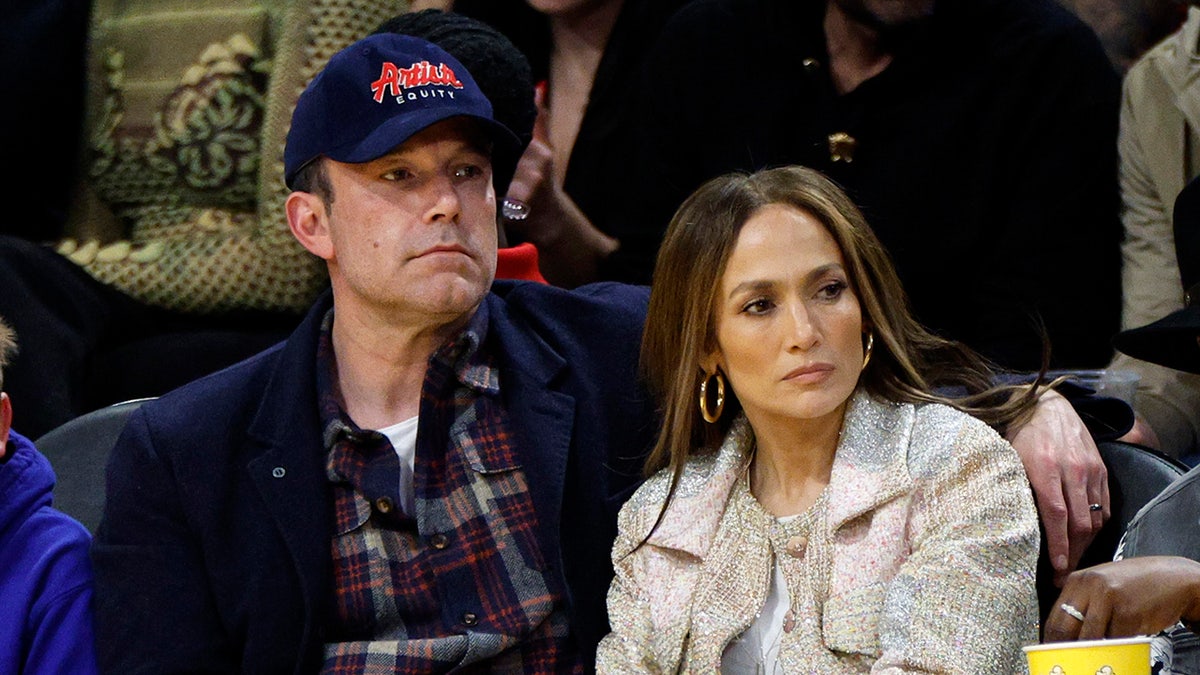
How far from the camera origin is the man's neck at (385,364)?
276 cm

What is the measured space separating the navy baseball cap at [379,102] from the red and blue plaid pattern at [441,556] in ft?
1.18

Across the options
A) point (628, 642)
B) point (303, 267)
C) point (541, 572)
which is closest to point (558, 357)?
point (541, 572)

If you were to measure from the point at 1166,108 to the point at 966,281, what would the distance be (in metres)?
0.49

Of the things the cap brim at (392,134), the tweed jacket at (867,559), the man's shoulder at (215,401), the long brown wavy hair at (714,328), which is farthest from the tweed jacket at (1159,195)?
the man's shoulder at (215,401)

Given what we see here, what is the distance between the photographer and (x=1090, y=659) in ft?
5.87

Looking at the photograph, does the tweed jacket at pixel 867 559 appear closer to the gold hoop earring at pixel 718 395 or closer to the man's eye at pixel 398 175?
the gold hoop earring at pixel 718 395

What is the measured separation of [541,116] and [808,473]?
4.93 feet

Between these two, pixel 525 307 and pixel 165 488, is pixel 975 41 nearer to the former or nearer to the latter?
pixel 525 307

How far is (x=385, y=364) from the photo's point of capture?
109 inches

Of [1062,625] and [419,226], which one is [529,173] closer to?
[419,226]

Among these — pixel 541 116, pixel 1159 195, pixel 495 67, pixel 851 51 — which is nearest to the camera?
Result: pixel 495 67

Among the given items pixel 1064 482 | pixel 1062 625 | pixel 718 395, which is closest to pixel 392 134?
pixel 718 395

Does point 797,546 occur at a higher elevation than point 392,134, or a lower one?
lower

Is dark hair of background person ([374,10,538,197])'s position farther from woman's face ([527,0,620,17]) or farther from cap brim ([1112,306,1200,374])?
cap brim ([1112,306,1200,374])
